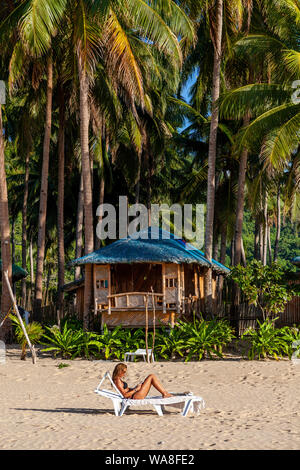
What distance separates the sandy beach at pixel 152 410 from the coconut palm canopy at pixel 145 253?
285 centimetres

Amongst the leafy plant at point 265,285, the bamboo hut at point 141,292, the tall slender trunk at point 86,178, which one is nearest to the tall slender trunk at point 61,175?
the tall slender trunk at point 86,178

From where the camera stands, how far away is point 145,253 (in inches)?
690

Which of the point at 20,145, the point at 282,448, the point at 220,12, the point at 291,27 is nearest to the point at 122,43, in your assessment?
the point at 220,12

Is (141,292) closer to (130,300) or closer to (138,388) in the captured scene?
(130,300)

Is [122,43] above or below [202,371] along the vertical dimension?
above

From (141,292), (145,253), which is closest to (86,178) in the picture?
(145,253)

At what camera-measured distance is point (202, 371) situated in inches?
590

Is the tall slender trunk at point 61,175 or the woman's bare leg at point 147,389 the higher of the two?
A: the tall slender trunk at point 61,175

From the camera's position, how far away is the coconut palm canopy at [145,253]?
17219 mm

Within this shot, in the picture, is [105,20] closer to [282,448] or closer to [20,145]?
[20,145]

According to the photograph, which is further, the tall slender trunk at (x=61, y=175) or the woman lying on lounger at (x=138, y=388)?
the tall slender trunk at (x=61, y=175)

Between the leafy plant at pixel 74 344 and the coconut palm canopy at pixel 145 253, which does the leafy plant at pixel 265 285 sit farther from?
the leafy plant at pixel 74 344

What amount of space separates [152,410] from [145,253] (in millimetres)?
6965
